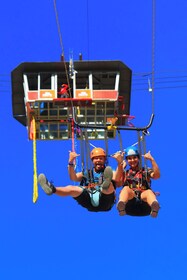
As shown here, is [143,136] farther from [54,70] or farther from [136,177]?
[54,70]

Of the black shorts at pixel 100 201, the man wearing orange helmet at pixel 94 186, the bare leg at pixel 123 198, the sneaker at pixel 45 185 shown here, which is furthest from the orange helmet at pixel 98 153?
the sneaker at pixel 45 185

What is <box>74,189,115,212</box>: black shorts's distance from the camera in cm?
1426

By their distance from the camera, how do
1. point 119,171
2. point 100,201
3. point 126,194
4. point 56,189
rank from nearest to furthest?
1. point 56,189
2. point 126,194
3. point 119,171
4. point 100,201

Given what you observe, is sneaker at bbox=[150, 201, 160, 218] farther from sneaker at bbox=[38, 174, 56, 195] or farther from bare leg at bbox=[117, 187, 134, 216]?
sneaker at bbox=[38, 174, 56, 195]

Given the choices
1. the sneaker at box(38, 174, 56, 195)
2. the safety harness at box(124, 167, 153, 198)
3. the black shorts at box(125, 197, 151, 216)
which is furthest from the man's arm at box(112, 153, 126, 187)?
the sneaker at box(38, 174, 56, 195)

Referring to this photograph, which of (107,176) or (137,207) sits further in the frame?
(137,207)

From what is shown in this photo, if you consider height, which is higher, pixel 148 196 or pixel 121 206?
pixel 148 196

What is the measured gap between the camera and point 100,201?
14367 mm

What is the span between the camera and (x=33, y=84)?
3288 cm

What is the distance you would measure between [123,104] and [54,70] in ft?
14.0

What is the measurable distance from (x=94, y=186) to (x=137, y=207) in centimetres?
108

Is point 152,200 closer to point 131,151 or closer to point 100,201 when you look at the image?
point 100,201

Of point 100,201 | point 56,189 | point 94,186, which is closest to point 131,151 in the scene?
point 94,186

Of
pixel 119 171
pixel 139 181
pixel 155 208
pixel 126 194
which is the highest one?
pixel 119 171
